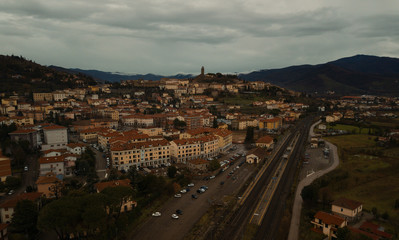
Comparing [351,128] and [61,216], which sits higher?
[61,216]

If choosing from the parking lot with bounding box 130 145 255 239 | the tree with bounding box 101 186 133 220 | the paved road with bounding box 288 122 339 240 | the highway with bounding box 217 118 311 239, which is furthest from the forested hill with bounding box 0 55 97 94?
the paved road with bounding box 288 122 339 240

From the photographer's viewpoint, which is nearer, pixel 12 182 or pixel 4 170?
pixel 12 182

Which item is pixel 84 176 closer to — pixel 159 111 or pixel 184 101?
pixel 159 111

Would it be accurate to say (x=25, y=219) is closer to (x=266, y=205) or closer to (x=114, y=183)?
(x=114, y=183)

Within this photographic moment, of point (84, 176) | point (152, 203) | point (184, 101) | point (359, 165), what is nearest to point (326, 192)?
point (359, 165)

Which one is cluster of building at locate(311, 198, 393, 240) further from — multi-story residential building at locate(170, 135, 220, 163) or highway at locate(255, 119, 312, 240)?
multi-story residential building at locate(170, 135, 220, 163)

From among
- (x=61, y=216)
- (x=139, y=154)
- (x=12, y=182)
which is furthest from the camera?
(x=139, y=154)

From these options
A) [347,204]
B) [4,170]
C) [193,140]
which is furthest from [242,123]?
[4,170]

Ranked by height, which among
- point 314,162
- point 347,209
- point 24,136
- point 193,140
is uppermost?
point 24,136
